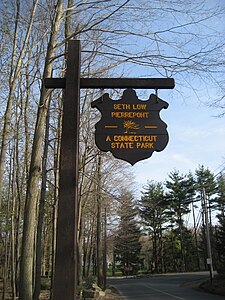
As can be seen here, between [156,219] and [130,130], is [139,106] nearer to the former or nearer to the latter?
[130,130]

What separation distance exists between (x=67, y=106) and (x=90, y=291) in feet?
41.3

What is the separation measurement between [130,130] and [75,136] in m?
0.66

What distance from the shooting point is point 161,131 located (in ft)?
13.1

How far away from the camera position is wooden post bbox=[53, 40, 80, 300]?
3295 mm

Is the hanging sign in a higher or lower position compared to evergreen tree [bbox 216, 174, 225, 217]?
lower

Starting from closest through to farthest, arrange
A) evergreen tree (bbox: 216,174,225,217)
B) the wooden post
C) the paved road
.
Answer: the wooden post
the paved road
evergreen tree (bbox: 216,174,225,217)

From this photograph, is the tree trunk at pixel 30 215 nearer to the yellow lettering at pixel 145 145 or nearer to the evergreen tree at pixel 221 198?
the yellow lettering at pixel 145 145

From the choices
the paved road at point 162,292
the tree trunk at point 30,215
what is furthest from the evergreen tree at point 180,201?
the tree trunk at point 30,215

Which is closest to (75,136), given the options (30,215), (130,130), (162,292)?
(130,130)

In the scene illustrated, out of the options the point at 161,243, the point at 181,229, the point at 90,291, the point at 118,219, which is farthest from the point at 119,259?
the point at 90,291

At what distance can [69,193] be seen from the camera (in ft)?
11.7

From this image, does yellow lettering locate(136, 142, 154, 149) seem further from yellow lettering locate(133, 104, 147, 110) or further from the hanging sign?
yellow lettering locate(133, 104, 147, 110)

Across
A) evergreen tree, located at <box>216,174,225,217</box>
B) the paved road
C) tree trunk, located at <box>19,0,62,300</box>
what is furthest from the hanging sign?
evergreen tree, located at <box>216,174,225,217</box>

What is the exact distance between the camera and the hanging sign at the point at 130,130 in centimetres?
390
